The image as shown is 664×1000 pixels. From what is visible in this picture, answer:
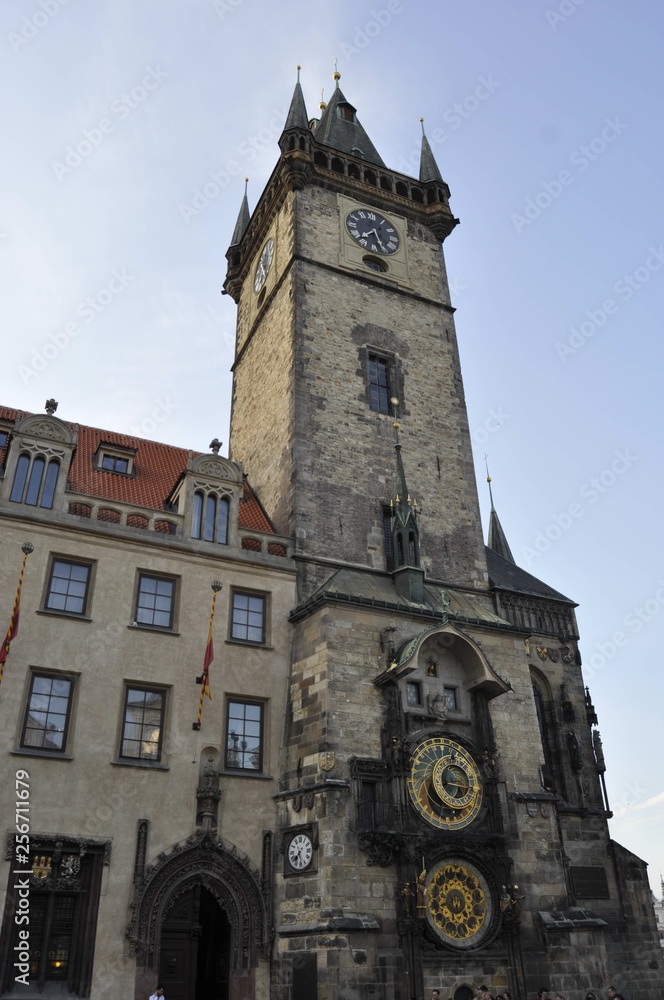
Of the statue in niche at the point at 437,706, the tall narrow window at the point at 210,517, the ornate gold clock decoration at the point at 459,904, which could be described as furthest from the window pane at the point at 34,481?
the ornate gold clock decoration at the point at 459,904

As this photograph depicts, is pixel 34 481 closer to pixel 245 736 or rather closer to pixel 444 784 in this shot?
pixel 245 736

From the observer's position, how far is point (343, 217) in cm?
2766

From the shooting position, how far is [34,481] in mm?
18781

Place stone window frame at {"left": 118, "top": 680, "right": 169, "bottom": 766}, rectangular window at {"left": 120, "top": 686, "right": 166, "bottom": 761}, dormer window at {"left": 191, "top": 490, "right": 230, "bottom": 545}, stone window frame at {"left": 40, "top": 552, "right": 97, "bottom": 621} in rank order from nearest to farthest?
stone window frame at {"left": 118, "top": 680, "right": 169, "bottom": 766} → rectangular window at {"left": 120, "top": 686, "right": 166, "bottom": 761} → stone window frame at {"left": 40, "top": 552, "right": 97, "bottom": 621} → dormer window at {"left": 191, "top": 490, "right": 230, "bottom": 545}

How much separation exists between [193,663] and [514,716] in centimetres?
756

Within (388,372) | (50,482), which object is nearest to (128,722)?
(50,482)

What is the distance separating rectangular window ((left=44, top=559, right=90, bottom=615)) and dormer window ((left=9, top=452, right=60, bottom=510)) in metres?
1.44

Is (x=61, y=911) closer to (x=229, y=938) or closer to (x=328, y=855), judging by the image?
(x=229, y=938)

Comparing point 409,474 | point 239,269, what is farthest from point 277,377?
point 239,269

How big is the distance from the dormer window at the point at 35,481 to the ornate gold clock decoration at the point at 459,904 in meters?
11.4

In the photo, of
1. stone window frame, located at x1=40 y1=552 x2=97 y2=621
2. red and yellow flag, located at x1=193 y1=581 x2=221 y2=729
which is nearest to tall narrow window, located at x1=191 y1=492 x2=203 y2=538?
stone window frame, located at x1=40 y1=552 x2=97 y2=621

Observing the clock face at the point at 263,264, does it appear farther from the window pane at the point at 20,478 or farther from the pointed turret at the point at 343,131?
the window pane at the point at 20,478

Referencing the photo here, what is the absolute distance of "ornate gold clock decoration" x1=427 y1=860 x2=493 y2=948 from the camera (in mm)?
16500

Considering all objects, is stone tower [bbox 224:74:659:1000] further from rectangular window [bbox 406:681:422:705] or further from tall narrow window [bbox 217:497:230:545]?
tall narrow window [bbox 217:497:230:545]
